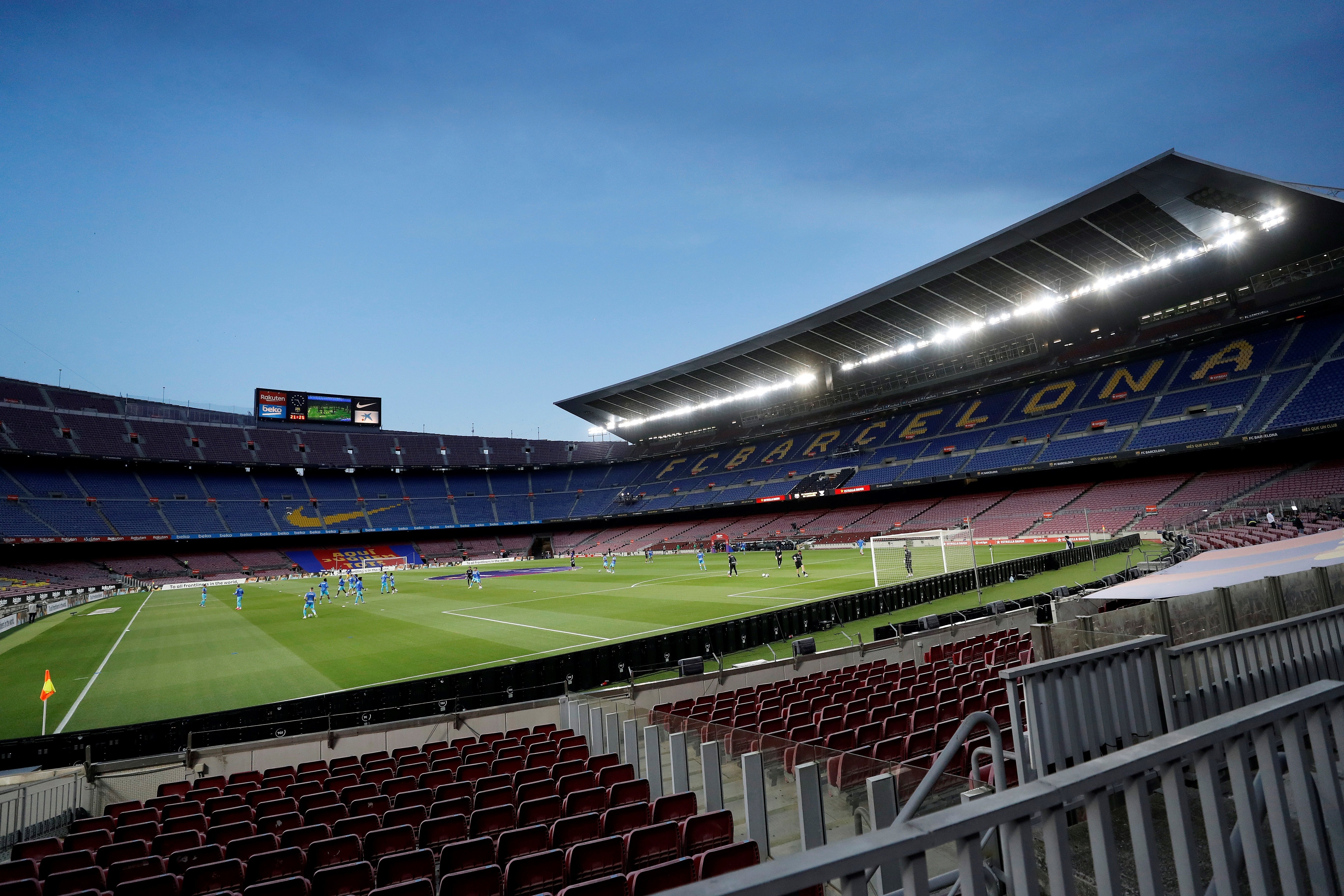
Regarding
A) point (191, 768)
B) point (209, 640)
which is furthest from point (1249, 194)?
point (209, 640)

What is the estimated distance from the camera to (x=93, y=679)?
2028 cm

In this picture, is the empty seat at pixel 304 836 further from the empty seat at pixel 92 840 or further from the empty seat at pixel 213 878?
the empty seat at pixel 92 840

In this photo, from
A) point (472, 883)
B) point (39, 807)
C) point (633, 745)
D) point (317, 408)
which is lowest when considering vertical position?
point (39, 807)

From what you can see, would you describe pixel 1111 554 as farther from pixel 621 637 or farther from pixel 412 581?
pixel 412 581

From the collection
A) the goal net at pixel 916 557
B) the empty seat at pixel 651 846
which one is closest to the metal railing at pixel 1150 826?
the empty seat at pixel 651 846

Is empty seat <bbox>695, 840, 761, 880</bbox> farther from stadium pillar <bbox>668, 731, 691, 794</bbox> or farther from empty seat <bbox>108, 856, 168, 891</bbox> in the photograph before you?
empty seat <bbox>108, 856, 168, 891</bbox>

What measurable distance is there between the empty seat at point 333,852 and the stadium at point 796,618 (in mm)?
28

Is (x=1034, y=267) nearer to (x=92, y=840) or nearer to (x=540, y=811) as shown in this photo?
(x=540, y=811)

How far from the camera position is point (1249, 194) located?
3503 cm

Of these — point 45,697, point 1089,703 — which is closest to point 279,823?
point 1089,703

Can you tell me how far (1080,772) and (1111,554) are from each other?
37.1 meters

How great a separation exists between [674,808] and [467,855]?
1903mm

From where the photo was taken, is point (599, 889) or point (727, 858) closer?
point (599, 889)

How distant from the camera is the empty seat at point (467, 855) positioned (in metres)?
5.20
